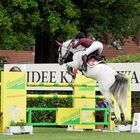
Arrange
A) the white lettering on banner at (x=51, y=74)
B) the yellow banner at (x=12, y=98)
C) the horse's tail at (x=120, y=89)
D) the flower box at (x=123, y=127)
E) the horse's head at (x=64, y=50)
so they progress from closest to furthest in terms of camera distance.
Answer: the yellow banner at (x=12, y=98) → the horse's tail at (x=120, y=89) → the horse's head at (x=64, y=50) → the flower box at (x=123, y=127) → the white lettering on banner at (x=51, y=74)

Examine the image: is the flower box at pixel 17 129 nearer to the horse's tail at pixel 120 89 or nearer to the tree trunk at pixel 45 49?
the horse's tail at pixel 120 89

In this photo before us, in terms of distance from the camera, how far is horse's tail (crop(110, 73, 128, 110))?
14.1 meters

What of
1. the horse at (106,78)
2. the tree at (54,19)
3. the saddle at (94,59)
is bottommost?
the horse at (106,78)

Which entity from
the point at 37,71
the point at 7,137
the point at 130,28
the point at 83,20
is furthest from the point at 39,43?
the point at 7,137

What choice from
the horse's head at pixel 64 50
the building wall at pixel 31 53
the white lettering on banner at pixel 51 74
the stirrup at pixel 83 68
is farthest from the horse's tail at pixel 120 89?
the building wall at pixel 31 53

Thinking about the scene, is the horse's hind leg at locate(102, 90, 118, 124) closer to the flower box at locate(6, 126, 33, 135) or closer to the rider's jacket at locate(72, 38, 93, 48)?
the rider's jacket at locate(72, 38, 93, 48)

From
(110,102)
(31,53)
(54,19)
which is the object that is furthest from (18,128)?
(31,53)

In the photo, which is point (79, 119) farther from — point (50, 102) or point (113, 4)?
point (113, 4)

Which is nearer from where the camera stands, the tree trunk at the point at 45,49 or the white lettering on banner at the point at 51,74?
the white lettering on banner at the point at 51,74

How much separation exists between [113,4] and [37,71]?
11466 millimetres

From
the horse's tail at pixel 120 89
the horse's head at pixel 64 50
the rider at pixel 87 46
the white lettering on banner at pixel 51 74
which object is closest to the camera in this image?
the rider at pixel 87 46

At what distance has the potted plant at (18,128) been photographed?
13977 millimetres

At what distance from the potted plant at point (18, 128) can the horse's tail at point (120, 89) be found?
6.39 ft

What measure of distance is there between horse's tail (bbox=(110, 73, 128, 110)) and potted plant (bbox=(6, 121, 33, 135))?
195 centimetres
